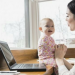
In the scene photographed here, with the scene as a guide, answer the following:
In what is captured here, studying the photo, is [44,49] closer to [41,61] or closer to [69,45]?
[41,61]

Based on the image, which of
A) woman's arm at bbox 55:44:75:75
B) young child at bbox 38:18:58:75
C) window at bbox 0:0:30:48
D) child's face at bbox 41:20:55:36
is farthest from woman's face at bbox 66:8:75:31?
window at bbox 0:0:30:48

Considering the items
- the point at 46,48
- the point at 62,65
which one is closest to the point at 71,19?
the point at 62,65

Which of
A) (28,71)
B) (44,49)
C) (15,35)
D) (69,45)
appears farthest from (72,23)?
(69,45)

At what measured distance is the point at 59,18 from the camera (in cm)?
267

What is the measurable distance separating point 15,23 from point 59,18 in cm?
76

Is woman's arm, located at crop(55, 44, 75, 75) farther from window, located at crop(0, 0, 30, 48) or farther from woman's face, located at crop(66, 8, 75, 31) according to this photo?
window, located at crop(0, 0, 30, 48)

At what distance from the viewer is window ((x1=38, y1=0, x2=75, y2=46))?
2.63 metres

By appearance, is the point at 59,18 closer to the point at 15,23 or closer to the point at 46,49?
the point at 15,23

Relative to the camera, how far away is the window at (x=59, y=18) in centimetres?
263

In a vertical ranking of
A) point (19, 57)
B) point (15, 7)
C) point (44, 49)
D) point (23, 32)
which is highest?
point (15, 7)

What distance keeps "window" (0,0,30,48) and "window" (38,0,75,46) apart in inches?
13.6

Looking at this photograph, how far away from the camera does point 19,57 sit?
205 centimetres

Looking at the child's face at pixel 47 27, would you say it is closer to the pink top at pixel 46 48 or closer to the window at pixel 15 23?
the pink top at pixel 46 48

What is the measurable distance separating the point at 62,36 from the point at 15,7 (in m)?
0.87
